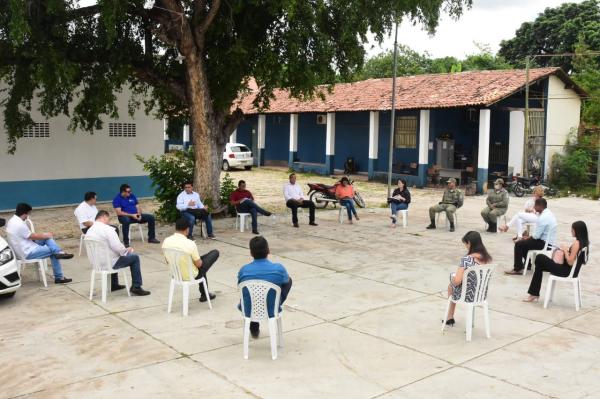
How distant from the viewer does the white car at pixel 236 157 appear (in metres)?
32.3

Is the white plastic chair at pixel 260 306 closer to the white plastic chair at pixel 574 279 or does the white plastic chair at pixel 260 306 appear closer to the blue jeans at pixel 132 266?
the blue jeans at pixel 132 266

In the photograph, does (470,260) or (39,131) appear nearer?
(470,260)

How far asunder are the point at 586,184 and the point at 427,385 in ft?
69.1

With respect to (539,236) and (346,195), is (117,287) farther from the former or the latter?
(346,195)

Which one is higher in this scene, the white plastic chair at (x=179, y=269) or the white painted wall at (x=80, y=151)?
the white painted wall at (x=80, y=151)

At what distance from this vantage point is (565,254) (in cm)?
781

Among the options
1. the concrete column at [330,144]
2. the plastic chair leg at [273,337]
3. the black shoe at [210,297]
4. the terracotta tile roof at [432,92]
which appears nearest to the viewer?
the plastic chair leg at [273,337]

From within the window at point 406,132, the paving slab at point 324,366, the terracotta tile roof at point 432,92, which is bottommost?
the paving slab at point 324,366

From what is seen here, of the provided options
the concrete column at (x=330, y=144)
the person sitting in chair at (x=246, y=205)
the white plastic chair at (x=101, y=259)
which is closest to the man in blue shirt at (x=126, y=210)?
the person sitting in chair at (x=246, y=205)

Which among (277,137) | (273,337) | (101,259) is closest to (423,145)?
(277,137)

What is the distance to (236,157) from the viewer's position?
32500 mm

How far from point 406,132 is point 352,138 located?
383 cm

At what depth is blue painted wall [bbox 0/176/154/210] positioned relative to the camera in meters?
16.6

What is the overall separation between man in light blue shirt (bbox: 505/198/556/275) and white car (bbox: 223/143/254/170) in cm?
2357
